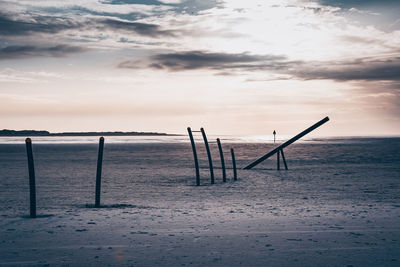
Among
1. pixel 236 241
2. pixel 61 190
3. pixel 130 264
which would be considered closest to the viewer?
pixel 130 264

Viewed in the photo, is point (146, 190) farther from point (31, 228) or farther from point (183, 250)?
point (183, 250)

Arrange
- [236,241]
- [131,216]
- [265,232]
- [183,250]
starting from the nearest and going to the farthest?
[183,250] → [236,241] → [265,232] → [131,216]

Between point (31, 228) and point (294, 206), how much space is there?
6.27m

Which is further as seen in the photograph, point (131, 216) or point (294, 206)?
point (294, 206)

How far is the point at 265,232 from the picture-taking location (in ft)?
22.0

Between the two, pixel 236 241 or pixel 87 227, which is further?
pixel 87 227

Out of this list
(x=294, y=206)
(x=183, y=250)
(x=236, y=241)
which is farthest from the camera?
(x=294, y=206)

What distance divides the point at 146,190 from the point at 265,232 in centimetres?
728

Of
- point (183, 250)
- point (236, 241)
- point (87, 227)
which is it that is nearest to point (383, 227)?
point (236, 241)

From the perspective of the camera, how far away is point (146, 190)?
43.6ft

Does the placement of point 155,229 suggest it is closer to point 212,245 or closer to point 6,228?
point 212,245

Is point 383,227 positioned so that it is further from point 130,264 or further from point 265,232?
point 130,264

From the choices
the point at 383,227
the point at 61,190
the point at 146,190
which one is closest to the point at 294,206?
the point at 383,227

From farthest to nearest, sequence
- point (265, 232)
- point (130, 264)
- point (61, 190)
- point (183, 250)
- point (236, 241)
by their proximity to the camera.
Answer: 1. point (61, 190)
2. point (265, 232)
3. point (236, 241)
4. point (183, 250)
5. point (130, 264)
